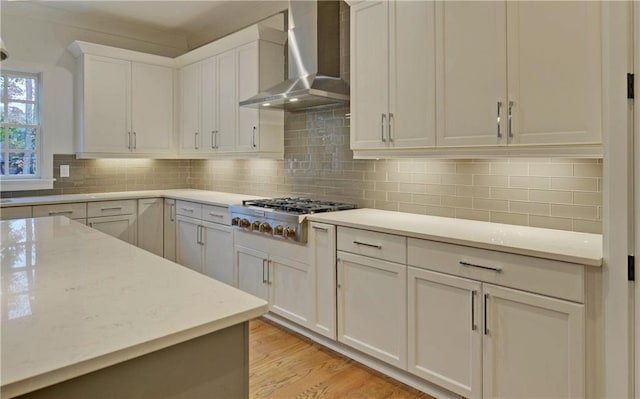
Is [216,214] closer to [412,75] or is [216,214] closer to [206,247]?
[206,247]

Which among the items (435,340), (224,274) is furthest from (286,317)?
(435,340)

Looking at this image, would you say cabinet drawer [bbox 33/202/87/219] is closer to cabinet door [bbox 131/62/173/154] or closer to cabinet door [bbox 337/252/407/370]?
cabinet door [bbox 131/62/173/154]

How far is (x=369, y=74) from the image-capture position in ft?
9.50

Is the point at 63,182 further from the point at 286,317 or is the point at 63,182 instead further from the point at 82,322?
the point at 82,322

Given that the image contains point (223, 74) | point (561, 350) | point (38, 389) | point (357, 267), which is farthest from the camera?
point (223, 74)

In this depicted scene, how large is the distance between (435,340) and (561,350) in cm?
62

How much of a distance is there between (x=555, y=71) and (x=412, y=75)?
32.5 inches

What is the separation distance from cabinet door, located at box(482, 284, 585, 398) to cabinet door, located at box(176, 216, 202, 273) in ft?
9.50

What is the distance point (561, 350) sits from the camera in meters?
1.85

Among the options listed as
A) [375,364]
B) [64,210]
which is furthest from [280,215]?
[64,210]

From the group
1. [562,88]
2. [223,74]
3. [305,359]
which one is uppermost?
[223,74]

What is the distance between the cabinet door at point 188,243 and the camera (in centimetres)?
422

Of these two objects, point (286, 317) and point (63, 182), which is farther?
point (63, 182)

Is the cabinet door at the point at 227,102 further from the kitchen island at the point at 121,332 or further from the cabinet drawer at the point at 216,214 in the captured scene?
the kitchen island at the point at 121,332
